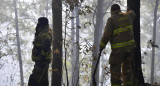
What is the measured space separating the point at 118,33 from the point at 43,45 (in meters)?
2.09

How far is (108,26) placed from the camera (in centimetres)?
434

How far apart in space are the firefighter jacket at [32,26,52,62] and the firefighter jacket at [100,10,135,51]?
1.63m

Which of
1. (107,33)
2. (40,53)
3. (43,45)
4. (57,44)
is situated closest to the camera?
(107,33)

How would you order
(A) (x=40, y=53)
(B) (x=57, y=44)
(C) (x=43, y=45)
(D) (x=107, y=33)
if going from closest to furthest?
(D) (x=107, y=33), (C) (x=43, y=45), (A) (x=40, y=53), (B) (x=57, y=44)

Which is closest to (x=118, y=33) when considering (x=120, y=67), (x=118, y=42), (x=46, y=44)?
(x=118, y=42)

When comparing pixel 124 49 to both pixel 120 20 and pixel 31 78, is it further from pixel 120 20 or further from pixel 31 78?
pixel 31 78

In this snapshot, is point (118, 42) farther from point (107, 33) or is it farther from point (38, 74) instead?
point (38, 74)

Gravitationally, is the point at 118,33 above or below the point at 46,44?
above

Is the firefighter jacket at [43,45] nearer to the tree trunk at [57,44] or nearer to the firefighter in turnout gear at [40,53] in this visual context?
the firefighter in turnout gear at [40,53]

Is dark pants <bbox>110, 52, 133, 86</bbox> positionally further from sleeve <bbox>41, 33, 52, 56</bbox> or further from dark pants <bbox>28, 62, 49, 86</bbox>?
dark pants <bbox>28, 62, 49, 86</bbox>

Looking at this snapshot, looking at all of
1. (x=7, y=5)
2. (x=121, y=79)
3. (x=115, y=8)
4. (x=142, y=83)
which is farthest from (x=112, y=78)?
(x=7, y=5)

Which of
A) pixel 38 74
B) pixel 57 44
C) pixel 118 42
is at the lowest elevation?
pixel 38 74

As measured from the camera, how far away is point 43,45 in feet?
16.6

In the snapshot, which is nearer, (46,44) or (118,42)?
(118,42)
